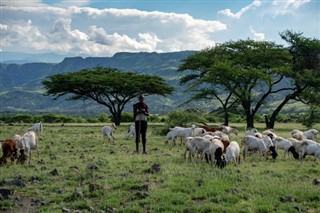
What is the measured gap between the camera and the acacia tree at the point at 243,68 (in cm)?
4266

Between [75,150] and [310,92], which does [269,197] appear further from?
[310,92]

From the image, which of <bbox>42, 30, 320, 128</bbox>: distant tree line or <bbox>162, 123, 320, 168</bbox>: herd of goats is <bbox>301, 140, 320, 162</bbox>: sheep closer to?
<bbox>162, 123, 320, 168</bbox>: herd of goats

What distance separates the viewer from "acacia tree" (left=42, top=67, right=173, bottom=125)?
5306 cm

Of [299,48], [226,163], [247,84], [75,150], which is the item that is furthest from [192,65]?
[226,163]

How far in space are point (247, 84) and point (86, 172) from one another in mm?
33945

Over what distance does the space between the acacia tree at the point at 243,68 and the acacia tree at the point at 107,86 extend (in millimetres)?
5145

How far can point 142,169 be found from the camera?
13164mm

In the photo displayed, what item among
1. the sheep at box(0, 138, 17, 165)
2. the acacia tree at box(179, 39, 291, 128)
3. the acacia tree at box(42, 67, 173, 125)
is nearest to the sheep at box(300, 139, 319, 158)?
the sheep at box(0, 138, 17, 165)

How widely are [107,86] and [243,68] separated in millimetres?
18635

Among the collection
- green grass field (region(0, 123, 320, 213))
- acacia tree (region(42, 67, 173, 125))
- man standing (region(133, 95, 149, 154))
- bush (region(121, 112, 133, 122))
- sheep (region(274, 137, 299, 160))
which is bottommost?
bush (region(121, 112, 133, 122))

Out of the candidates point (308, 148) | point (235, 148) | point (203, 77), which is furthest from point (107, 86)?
point (235, 148)

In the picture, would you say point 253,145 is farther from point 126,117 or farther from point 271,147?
point 126,117

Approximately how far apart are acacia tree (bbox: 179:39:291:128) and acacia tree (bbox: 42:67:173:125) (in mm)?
5145

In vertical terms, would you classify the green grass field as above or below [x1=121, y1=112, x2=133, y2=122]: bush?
above
